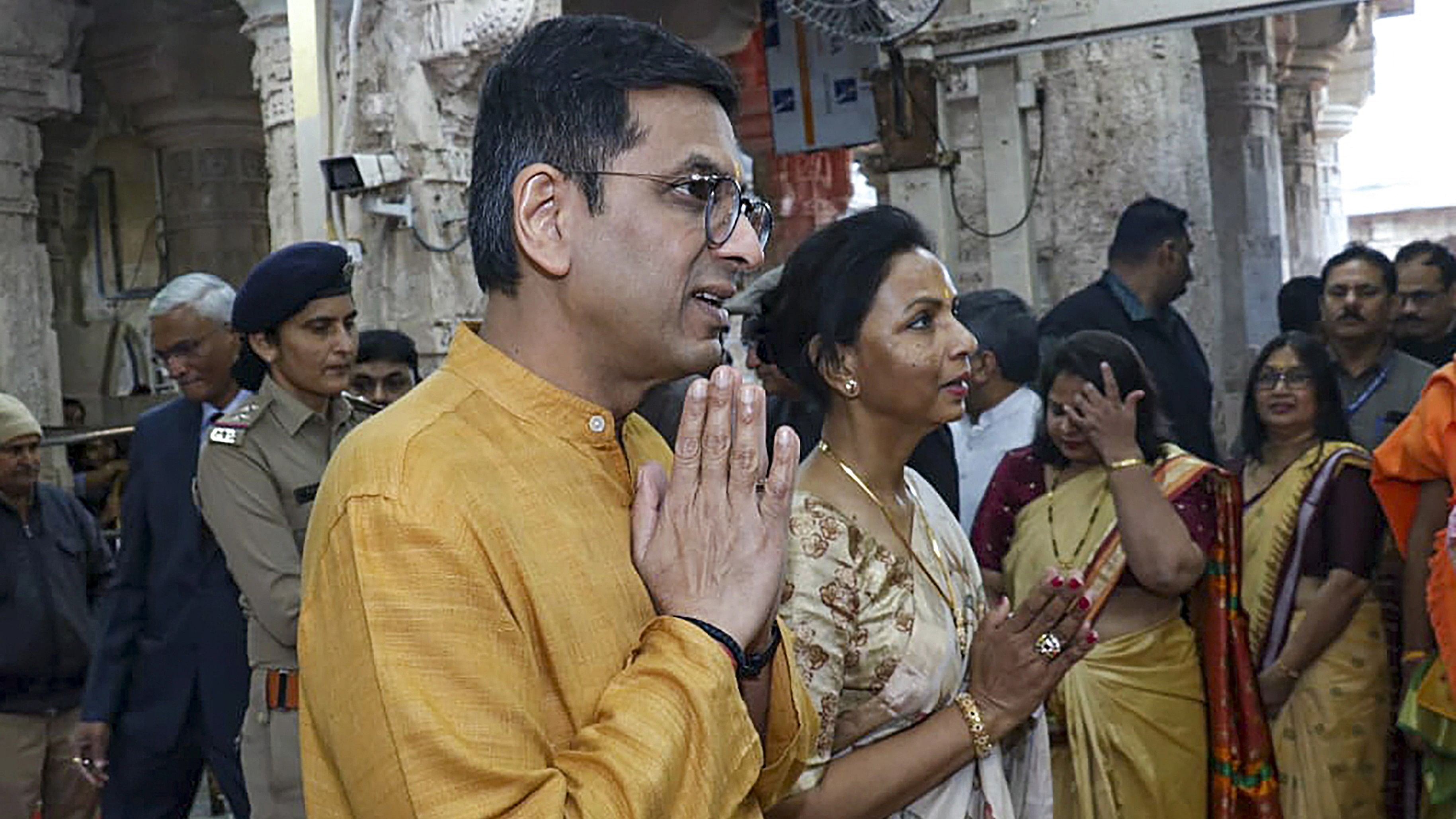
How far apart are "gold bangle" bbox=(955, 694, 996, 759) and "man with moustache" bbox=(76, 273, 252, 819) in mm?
2051

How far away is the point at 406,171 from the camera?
6.39m

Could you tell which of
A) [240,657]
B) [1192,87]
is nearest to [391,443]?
[240,657]

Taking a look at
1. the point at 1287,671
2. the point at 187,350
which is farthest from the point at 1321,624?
the point at 187,350

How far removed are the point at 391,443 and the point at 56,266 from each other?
13.2 meters

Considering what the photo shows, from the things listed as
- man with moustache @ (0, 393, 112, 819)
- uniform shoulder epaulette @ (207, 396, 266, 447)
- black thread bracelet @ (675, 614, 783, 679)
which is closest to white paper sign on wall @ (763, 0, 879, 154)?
man with moustache @ (0, 393, 112, 819)

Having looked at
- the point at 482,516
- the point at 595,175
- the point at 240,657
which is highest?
the point at 595,175

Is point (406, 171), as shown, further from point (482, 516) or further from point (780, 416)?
point (482, 516)

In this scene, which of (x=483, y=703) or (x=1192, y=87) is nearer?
(x=483, y=703)

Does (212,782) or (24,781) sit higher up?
(24,781)

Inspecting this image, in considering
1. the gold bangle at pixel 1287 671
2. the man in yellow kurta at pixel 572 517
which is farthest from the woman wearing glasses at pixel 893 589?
the gold bangle at pixel 1287 671

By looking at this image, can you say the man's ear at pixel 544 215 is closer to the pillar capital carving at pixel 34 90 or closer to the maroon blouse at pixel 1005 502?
the maroon blouse at pixel 1005 502

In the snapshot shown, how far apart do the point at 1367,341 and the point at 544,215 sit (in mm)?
4266

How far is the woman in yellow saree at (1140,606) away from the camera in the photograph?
11.1ft

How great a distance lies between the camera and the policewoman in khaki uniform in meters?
3.16
